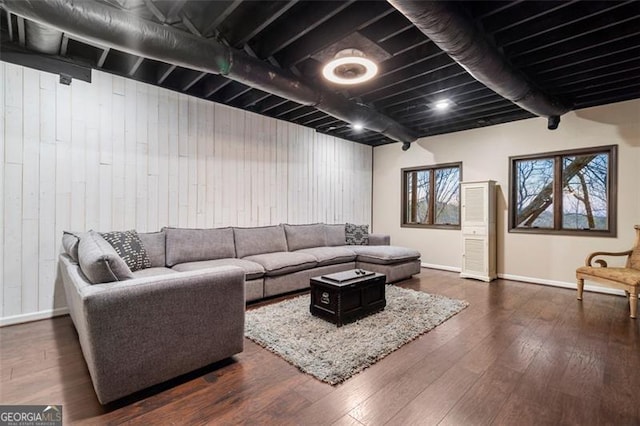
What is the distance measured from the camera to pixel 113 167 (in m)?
3.38

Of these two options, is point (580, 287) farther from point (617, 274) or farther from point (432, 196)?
point (432, 196)

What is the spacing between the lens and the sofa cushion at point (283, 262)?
12.1ft

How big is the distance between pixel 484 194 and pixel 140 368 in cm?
503

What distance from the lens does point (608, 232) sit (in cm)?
414

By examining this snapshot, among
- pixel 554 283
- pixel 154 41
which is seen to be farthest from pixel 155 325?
pixel 554 283

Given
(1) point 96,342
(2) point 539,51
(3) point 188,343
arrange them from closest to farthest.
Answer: (1) point 96,342 → (3) point 188,343 → (2) point 539,51

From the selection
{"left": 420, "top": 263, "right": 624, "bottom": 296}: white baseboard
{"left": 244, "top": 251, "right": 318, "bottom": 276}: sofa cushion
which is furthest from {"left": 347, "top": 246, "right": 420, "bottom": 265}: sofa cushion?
{"left": 420, "top": 263, "right": 624, "bottom": 296}: white baseboard

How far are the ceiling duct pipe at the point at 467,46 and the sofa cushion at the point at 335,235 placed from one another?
10.6 feet

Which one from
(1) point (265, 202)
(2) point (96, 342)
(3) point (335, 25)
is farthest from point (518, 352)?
(1) point (265, 202)

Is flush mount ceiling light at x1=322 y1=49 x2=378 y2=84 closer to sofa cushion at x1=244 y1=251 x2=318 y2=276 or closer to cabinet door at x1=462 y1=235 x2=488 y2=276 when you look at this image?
sofa cushion at x1=244 y1=251 x2=318 y2=276

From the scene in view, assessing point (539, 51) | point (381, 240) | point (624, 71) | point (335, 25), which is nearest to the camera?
point (335, 25)

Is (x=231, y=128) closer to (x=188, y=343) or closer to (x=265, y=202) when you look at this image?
(x=265, y=202)

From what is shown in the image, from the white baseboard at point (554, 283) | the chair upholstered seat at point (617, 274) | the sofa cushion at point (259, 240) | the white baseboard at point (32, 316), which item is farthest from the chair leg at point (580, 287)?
the white baseboard at point (32, 316)

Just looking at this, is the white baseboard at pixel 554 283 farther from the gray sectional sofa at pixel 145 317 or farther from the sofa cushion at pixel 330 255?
the gray sectional sofa at pixel 145 317
